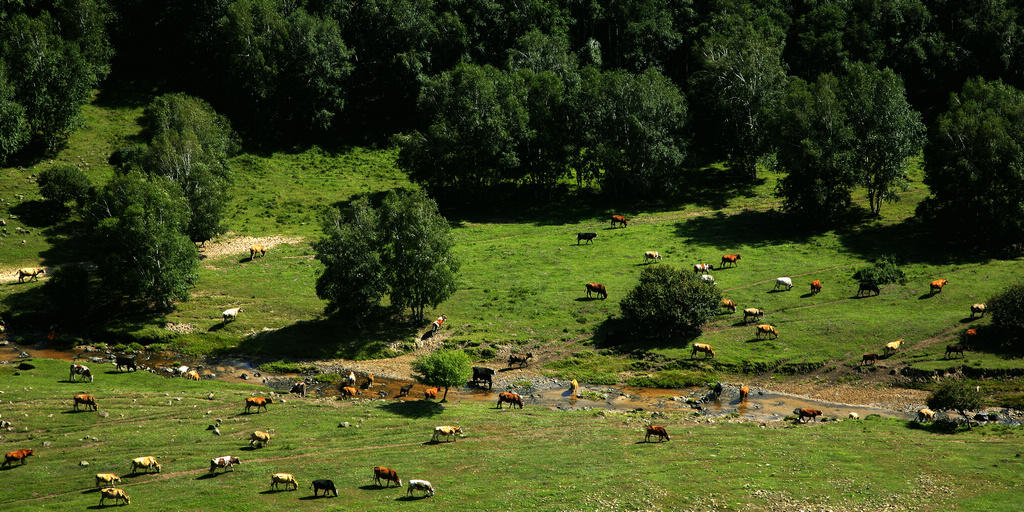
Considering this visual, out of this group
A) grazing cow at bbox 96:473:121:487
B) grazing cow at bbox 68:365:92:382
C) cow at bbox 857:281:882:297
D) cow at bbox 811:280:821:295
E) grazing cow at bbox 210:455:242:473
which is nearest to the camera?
grazing cow at bbox 96:473:121:487

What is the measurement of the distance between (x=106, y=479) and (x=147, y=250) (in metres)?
33.3

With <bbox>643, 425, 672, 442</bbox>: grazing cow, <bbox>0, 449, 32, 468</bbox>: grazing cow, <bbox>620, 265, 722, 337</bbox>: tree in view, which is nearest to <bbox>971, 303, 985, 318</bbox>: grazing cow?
<bbox>620, 265, 722, 337</bbox>: tree

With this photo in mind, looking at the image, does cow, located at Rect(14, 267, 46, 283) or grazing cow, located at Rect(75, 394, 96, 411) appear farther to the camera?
cow, located at Rect(14, 267, 46, 283)

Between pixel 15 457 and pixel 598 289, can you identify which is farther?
pixel 598 289

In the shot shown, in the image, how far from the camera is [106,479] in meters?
39.5

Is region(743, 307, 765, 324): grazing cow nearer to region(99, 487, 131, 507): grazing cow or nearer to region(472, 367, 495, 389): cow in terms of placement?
region(472, 367, 495, 389): cow

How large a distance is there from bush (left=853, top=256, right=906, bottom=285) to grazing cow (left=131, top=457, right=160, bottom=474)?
195 feet

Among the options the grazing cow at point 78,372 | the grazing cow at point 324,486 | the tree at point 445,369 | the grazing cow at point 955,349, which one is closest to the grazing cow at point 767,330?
the grazing cow at point 955,349

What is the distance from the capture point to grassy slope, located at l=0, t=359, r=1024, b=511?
39.0 metres

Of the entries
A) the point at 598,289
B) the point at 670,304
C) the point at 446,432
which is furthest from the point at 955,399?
the point at 446,432

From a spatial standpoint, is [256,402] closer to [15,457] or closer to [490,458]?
[15,457]

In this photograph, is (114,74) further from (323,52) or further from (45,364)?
(45,364)

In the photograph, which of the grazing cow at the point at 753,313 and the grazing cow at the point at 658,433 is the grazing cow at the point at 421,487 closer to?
the grazing cow at the point at 658,433

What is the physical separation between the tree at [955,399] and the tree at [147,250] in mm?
57535
